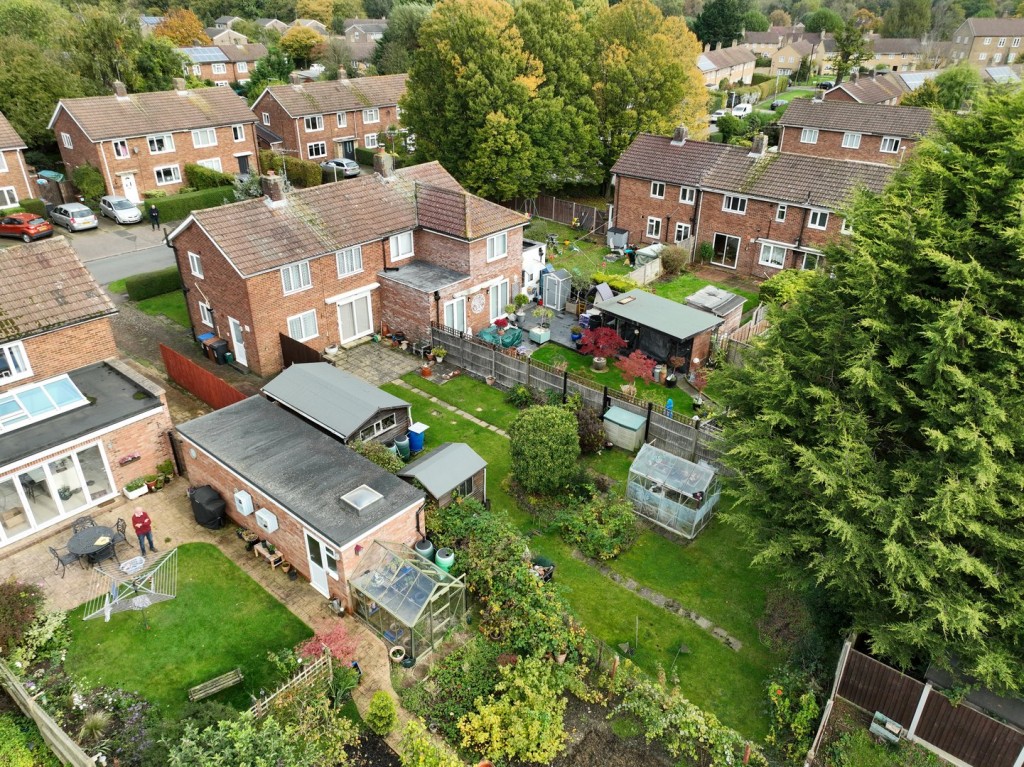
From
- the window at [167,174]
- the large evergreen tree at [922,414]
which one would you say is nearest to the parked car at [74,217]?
the window at [167,174]

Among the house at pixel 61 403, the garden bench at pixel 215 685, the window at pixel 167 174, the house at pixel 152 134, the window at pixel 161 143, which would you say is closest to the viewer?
the garden bench at pixel 215 685

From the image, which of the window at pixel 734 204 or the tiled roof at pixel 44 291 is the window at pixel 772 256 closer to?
the window at pixel 734 204

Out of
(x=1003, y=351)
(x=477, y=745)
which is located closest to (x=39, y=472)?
(x=477, y=745)

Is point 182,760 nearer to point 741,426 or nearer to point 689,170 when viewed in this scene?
point 741,426

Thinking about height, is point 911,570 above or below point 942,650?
above

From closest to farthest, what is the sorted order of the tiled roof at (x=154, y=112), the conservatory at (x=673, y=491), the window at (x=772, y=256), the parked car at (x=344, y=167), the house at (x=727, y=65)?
the conservatory at (x=673, y=491), the window at (x=772, y=256), the tiled roof at (x=154, y=112), the parked car at (x=344, y=167), the house at (x=727, y=65)

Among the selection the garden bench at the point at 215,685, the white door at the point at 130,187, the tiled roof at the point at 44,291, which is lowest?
the garden bench at the point at 215,685

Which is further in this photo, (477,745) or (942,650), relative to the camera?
(477,745)

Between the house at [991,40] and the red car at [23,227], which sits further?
the house at [991,40]

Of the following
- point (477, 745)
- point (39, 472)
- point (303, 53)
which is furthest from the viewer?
point (303, 53)
